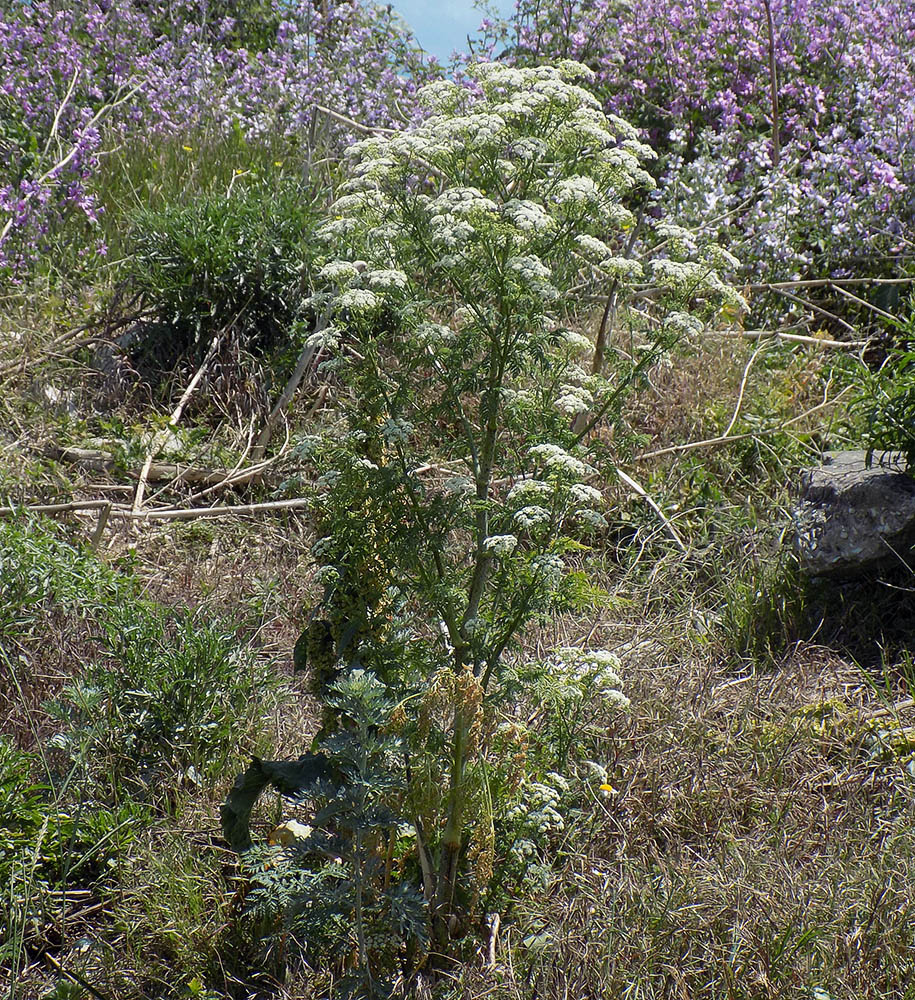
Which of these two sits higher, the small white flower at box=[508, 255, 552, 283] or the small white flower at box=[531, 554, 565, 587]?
A: the small white flower at box=[508, 255, 552, 283]

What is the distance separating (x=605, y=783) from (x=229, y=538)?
225 cm

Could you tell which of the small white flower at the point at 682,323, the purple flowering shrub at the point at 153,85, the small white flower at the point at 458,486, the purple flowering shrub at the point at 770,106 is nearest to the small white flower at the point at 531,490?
the small white flower at the point at 458,486

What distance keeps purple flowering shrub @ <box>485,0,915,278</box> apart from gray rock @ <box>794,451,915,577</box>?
7.98ft

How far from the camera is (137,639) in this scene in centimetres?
345

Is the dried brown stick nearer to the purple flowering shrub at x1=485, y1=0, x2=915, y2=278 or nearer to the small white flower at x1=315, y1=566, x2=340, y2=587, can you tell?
the small white flower at x1=315, y1=566, x2=340, y2=587

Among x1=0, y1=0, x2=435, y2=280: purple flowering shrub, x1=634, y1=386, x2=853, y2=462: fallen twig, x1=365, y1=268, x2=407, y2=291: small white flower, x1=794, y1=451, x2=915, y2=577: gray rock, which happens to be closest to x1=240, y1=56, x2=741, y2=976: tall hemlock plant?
x1=365, y1=268, x2=407, y2=291: small white flower

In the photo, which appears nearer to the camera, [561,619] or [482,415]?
[482,415]

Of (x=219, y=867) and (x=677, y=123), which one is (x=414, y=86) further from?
(x=219, y=867)

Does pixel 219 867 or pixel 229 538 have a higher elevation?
pixel 219 867

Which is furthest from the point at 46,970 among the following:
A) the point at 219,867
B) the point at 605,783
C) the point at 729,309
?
the point at 729,309

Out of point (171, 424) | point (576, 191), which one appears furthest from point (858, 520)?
point (171, 424)

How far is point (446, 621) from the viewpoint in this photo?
9.00 feet

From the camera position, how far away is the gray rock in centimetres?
409

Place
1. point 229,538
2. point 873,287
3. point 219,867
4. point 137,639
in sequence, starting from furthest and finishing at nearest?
point 873,287 < point 229,538 < point 137,639 < point 219,867
